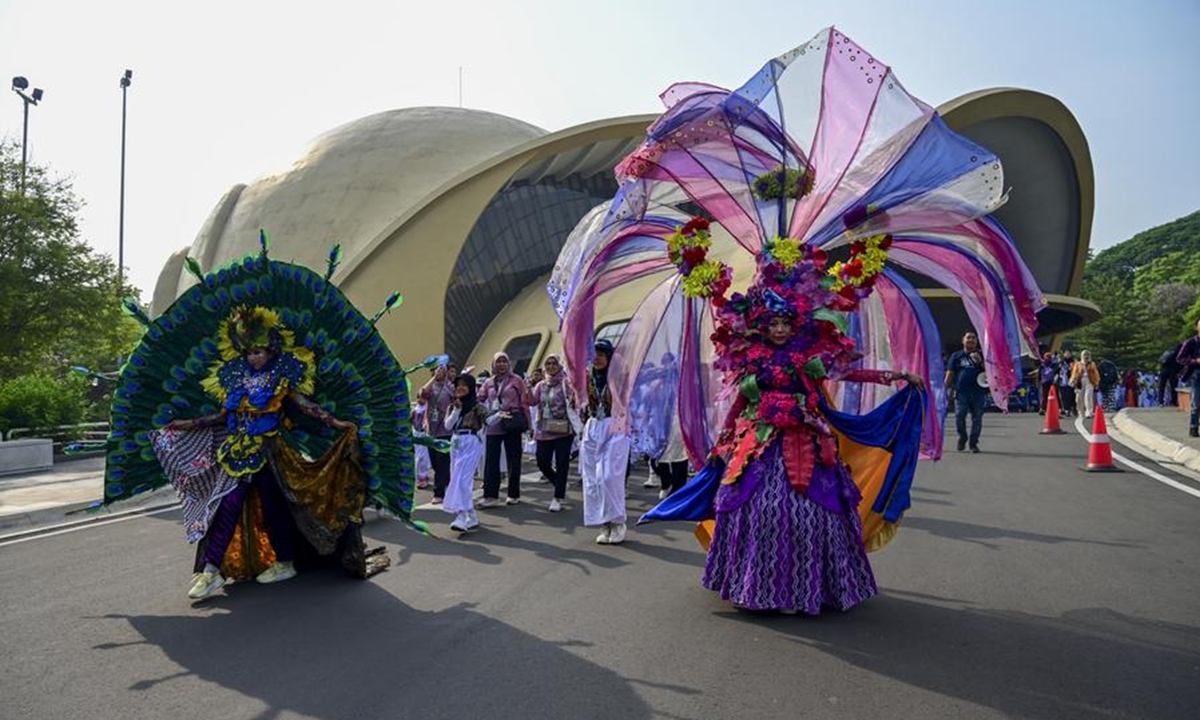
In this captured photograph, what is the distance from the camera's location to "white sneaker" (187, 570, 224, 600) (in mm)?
5570

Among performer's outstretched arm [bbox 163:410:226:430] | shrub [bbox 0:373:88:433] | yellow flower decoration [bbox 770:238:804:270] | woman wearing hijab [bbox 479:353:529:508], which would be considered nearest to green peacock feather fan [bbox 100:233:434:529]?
performer's outstretched arm [bbox 163:410:226:430]

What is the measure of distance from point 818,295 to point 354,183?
89.2 feet

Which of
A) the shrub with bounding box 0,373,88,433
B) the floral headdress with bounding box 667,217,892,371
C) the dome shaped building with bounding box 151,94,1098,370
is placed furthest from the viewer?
the dome shaped building with bounding box 151,94,1098,370

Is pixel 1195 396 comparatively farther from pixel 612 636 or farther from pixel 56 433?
pixel 56 433

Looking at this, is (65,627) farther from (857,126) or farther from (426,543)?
(857,126)

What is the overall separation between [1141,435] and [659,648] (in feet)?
43.0

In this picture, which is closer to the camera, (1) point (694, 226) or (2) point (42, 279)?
(1) point (694, 226)

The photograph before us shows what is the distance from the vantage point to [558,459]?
9.67 meters

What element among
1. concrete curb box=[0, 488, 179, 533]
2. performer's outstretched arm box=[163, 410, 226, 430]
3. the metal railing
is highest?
performer's outstretched arm box=[163, 410, 226, 430]

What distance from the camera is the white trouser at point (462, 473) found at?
804 cm

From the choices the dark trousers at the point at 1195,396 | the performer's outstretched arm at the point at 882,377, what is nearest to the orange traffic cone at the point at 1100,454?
the dark trousers at the point at 1195,396

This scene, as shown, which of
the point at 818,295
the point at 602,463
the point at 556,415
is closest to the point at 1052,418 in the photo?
the point at 556,415

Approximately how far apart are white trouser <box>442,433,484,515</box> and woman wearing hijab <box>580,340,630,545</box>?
3.57 ft

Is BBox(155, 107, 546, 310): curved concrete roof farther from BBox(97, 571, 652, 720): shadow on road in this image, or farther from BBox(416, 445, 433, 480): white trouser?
BBox(97, 571, 652, 720): shadow on road
